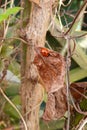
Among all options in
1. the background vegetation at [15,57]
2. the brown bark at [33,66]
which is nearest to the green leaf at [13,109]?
the background vegetation at [15,57]

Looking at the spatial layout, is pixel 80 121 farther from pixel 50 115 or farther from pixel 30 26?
pixel 30 26

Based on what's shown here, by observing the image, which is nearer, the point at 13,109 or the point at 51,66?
the point at 51,66

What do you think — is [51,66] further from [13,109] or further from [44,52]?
[13,109]

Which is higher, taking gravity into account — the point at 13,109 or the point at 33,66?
the point at 33,66

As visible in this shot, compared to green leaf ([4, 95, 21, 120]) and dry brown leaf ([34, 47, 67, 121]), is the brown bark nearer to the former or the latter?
dry brown leaf ([34, 47, 67, 121])

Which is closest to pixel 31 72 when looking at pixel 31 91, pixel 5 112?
pixel 31 91

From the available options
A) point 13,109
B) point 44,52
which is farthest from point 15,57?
point 44,52
